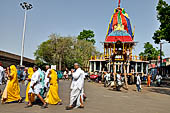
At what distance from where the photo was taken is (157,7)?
2094 centimetres

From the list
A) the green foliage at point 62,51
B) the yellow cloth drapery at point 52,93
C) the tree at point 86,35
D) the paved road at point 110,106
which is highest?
the tree at point 86,35

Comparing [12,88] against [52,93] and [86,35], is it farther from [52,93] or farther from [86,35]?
[86,35]

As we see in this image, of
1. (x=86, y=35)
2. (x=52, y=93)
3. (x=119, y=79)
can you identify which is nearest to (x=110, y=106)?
(x=52, y=93)

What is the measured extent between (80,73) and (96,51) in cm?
4279

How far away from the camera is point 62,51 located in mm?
41719

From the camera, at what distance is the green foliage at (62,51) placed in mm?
41750

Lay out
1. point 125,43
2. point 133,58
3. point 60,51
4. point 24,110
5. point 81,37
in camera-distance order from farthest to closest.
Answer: point 81,37 < point 60,51 < point 133,58 < point 125,43 < point 24,110

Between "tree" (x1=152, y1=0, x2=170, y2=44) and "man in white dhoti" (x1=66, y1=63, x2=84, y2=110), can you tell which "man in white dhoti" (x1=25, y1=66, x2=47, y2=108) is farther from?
"tree" (x1=152, y1=0, x2=170, y2=44)

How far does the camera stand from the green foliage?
4175 centimetres

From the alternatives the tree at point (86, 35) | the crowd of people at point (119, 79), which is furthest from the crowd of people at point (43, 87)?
the tree at point (86, 35)

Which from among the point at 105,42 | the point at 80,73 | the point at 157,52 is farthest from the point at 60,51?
the point at 80,73

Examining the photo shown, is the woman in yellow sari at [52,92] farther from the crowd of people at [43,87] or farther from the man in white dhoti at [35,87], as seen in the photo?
the man in white dhoti at [35,87]

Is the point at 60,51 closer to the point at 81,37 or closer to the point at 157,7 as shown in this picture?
the point at 81,37

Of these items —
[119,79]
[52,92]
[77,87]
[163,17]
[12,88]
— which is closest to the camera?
[77,87]
